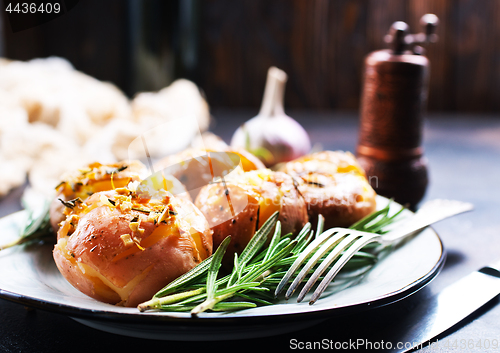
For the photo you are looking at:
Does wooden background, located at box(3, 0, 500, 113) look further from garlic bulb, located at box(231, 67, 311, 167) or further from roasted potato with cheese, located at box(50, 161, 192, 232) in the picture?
roasted potato with cheese, located at box(50, 161, 192, 232)

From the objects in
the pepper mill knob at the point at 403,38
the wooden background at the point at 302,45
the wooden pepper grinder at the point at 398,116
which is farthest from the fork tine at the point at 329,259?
the wooden background at the point at 302,45

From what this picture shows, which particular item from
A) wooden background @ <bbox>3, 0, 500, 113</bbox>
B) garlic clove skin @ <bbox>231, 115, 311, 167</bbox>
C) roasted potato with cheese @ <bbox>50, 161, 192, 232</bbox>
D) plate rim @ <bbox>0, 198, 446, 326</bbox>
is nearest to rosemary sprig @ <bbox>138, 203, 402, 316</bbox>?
plate rim @ <bbox>0, 198, 446, 326</bbox>

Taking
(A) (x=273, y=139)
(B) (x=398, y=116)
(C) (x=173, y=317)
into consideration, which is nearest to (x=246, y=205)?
(C) (x=173, y=317)

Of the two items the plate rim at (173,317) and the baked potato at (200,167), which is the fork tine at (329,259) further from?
the baked potato at (200,167)

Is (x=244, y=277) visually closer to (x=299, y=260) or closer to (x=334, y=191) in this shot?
(x=299, y=260)

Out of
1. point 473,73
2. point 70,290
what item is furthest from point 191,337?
point 473,73

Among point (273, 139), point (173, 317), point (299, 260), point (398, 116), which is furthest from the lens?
point (273, 139)
